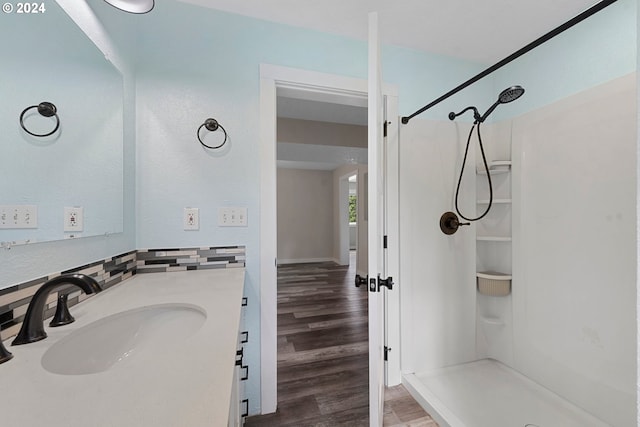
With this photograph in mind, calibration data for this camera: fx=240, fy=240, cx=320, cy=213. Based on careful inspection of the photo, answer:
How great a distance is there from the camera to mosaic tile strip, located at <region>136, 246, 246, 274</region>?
4.33ft

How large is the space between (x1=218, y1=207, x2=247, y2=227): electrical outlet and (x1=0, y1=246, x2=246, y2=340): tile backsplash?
136mm

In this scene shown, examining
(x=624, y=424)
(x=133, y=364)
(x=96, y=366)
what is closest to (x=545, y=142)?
(x=624, y=424)

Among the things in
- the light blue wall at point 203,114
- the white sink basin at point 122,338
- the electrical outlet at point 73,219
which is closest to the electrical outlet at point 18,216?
the electrical outlet at point 73,219

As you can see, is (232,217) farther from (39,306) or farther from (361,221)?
(361,221)

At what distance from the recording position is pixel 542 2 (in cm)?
131

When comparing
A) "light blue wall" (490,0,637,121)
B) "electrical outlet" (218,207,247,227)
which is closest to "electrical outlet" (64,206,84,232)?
"electrical outlet" (218,207,247,227)

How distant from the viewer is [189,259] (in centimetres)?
136

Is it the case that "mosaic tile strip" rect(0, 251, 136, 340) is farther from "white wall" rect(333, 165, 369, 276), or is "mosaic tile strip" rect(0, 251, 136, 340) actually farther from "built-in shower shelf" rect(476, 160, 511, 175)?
"white wall" rect(333, 165, 369, 276)

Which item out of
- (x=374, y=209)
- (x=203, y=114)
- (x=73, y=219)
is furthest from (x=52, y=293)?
(x=374, y=209)

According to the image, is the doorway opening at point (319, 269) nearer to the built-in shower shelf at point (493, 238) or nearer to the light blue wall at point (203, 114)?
the light blue wall at point (203, 114)

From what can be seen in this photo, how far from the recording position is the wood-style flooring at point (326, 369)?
139 centimetres

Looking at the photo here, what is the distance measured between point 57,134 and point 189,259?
77cm

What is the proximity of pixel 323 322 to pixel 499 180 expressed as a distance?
212 cm

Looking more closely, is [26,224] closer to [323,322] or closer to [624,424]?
[323,322]
